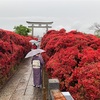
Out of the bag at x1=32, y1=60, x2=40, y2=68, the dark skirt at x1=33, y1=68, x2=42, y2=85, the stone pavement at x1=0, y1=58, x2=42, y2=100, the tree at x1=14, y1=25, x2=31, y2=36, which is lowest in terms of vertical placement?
the stone pavement at x1=0, y1=58, x2=42, y2=100

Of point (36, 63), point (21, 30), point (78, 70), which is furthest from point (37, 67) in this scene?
point (21, 30)

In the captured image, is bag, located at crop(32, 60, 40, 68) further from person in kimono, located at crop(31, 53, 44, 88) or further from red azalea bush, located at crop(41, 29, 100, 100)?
red azalea bush, located at crop(41, 29, 100, 100)

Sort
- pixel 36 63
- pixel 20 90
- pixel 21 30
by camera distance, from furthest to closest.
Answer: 1. pixel 21 30
2. pixel 20 90
3. pixel 36 63

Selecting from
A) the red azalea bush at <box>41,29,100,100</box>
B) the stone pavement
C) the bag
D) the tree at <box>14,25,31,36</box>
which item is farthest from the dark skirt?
the tree at <box>14,25,31,36</box>

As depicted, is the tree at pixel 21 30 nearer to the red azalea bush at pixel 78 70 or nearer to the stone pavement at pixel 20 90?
the stone pavement at pixel 20 90

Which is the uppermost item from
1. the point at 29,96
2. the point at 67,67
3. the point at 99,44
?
the point at 99,44

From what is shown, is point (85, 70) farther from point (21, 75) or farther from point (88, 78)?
point (21, 75)

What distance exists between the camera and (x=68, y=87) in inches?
264

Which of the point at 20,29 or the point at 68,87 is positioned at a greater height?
the point at 20,29

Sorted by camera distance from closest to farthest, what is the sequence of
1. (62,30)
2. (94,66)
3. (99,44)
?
1. (94,66)
2. (99,44)
3. (62,30)

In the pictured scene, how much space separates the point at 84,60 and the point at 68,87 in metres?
1.06

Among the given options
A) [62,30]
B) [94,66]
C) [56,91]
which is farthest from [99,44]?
[62,30]

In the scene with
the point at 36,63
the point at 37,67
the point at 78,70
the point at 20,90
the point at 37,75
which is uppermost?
the point at 78,70

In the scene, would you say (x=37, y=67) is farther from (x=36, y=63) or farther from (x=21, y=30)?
(x=21, y=30)
